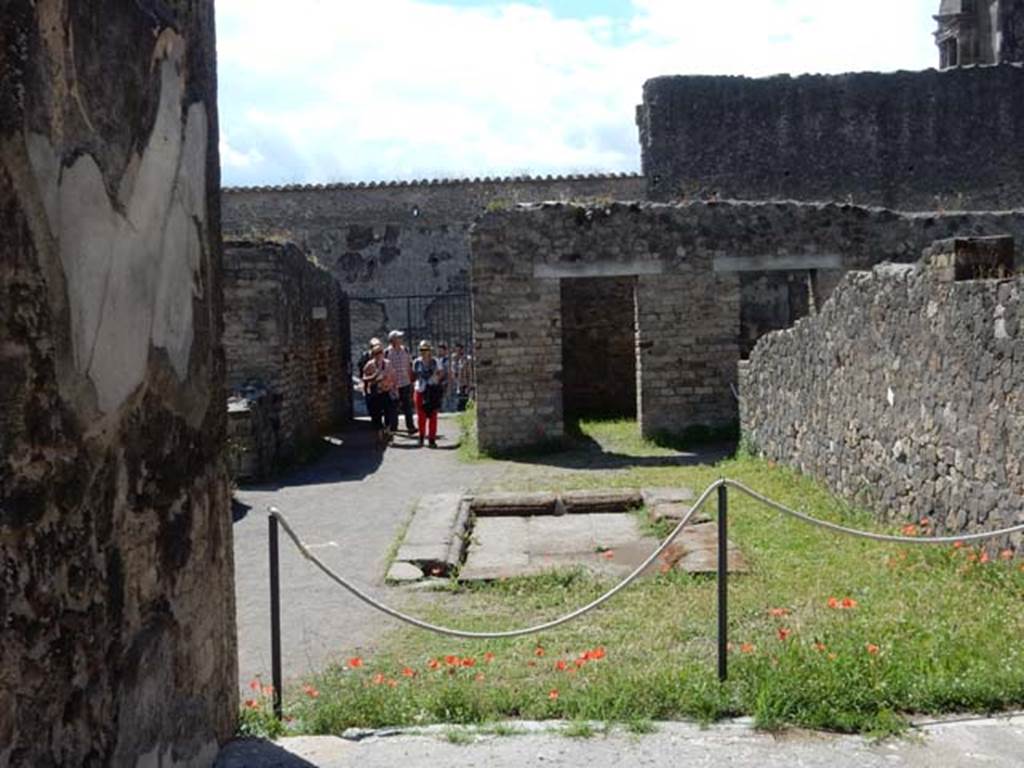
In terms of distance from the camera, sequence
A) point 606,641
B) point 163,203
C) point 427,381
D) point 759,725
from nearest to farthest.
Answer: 1. point 163,203
2. point 759,725
3. point 606,641
4. point 427,381

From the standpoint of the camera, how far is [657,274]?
44.4 feet

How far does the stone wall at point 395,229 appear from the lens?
2541 cm

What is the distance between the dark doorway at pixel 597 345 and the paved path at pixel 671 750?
14796mm

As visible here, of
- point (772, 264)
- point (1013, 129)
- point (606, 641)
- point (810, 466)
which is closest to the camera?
point (606, 641)

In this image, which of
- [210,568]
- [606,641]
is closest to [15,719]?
[210,568]

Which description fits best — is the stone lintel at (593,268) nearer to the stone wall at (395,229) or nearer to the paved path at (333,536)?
the paved path at (333,536)

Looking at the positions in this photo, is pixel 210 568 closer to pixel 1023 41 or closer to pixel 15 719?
pixel 15 719

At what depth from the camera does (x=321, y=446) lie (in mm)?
15086

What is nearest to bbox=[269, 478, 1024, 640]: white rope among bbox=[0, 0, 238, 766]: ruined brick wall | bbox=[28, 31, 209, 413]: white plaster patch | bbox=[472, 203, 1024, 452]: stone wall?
bbox=[0, 0, 238, 766]: ruined brick wall

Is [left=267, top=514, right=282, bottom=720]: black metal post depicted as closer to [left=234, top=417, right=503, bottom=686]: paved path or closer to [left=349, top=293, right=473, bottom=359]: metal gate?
[left=234, top=417, right=503, bottom=686]: paved path

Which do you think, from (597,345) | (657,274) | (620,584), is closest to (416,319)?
(597,345)

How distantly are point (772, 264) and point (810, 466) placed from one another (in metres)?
4.26

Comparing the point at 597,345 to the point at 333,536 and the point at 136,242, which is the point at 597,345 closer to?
the point at 333,536

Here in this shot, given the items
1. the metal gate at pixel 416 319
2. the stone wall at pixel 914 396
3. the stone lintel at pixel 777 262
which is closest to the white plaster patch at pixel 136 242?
the stone wall at pixel 914 396
